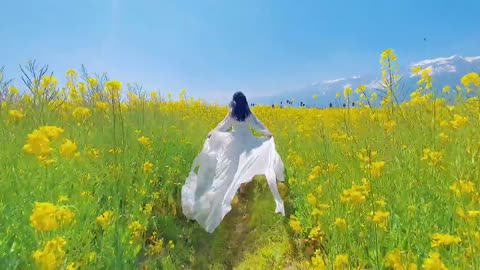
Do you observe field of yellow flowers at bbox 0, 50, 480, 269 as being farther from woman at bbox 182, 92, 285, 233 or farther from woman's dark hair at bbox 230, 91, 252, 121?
woman's dark hair at bbox 230, 91, 252, 121

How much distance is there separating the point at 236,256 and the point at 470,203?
2068 millimetres

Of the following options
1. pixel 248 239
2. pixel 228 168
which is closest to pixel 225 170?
pixel 228 168

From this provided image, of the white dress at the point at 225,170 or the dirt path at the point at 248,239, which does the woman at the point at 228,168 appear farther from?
the dirt path at the point at 248,239

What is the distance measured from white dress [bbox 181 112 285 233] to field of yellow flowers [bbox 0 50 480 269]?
20 cm

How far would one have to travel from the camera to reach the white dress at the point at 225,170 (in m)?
4.29

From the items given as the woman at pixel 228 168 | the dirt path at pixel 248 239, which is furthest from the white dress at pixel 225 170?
the dirt path at pixel 248 239

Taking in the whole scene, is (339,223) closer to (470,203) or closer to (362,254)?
(362,254)

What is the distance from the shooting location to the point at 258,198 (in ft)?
15.9

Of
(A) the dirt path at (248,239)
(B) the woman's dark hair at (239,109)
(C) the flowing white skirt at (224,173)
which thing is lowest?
(A) the dirt path at (248,239)

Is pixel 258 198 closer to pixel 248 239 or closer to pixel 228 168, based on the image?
pixel 228 168

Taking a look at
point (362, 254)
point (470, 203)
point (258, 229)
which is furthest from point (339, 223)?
point (258, 229)

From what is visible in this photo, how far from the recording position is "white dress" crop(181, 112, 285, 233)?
4293 mm

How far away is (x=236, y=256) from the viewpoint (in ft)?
12.6

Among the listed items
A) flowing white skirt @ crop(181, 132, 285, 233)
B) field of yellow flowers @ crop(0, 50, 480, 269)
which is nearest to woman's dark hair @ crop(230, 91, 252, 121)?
flowing white skirt @ crop(181, 132, 285, 233)
